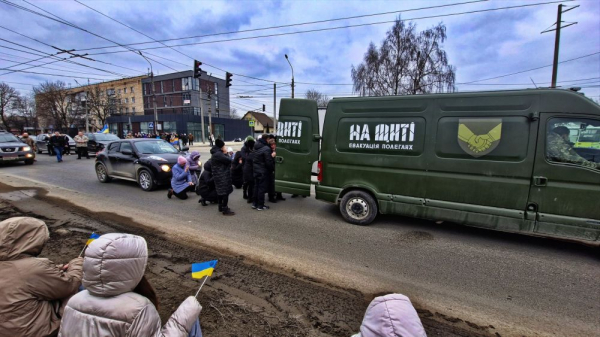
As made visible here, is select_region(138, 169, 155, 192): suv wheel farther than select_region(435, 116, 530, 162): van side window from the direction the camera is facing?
Yes

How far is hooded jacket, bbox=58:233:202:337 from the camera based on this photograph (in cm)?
143

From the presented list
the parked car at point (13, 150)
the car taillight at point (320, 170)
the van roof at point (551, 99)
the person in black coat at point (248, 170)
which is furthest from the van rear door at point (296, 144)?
the parked car at point (13, 150)

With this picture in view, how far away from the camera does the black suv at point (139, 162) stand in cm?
821

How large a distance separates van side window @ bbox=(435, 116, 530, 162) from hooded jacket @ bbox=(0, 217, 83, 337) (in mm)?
5164

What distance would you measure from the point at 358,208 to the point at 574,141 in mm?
3457

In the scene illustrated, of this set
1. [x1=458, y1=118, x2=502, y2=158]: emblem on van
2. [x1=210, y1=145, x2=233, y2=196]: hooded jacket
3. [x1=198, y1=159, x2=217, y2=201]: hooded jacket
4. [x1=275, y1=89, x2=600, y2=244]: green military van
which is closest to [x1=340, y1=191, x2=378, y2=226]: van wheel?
[x1=275, y1=89, x2=600, y2=244]: green military van

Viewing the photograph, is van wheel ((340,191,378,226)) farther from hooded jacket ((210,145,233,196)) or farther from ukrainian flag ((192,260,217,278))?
ukrainian flag ((192,260,217,278))

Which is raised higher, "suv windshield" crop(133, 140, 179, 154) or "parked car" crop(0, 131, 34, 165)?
"suv windshield" crop(133, 140, 179, 154)

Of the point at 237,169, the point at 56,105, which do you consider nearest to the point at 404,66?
the point at 237,169

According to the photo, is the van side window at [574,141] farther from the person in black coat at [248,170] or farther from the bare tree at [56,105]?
the bare tree at [56,105]

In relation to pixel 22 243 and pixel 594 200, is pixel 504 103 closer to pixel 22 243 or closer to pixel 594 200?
pixel 594 200

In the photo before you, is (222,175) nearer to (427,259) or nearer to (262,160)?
(262,160)

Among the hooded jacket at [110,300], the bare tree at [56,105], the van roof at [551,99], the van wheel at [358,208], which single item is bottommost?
the van wheel at [358,208]

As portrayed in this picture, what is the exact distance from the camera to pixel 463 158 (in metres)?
4.66
